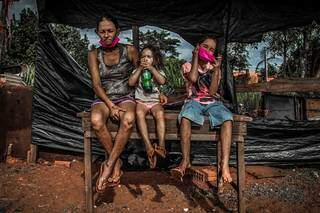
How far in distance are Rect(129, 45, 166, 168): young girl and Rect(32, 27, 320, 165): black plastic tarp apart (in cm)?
206

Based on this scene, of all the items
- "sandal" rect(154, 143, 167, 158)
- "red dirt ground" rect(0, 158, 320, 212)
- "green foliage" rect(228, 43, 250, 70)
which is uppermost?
"green foliage" rect(228, 43, 250, 70)

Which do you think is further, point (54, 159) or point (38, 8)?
point (54, 159)

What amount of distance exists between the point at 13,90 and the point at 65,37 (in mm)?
10789

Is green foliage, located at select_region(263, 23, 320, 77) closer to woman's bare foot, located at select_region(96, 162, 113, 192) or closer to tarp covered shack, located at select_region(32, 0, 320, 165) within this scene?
tarp covered shack, located at select_region(32, 0, 320, 165)

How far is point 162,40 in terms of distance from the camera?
635cm

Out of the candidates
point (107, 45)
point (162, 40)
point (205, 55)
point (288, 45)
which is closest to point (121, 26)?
point (162, 40)

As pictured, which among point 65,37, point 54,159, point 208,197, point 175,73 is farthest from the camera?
point 65,37

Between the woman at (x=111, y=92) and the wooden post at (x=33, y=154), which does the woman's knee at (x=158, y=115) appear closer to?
the woman at (x=111, y=92)

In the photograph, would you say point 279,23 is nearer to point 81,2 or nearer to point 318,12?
point 318,12

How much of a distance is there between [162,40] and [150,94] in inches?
97.6

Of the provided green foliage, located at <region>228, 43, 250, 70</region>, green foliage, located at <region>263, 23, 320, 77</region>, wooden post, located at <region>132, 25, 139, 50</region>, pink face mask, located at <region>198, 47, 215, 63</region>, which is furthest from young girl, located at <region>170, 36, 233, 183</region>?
green foliage, located at <region>228, 43, 250, 70</region>

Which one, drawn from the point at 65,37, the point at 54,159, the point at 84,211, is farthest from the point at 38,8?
the point at 65,37

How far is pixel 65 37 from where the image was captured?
1631 cm

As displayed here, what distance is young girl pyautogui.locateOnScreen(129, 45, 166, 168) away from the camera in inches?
144
